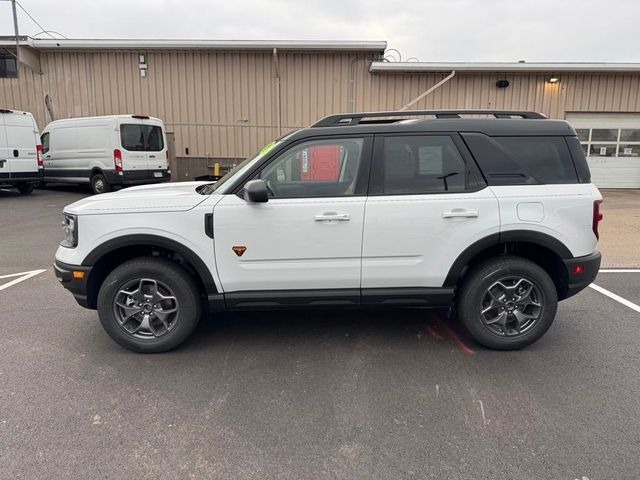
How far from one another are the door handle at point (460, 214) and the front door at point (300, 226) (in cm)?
65

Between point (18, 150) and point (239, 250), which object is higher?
point (18, 150)

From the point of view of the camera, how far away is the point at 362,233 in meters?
3.59

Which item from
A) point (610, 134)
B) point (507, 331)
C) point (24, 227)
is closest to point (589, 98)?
point (610, 134)

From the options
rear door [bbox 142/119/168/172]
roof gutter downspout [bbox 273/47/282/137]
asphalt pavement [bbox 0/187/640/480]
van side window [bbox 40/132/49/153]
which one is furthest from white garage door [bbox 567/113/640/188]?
van side window [bbox 40/132/49/153]

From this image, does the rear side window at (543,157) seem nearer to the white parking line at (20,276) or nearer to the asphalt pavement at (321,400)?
the asphalt pavement at (321,400)

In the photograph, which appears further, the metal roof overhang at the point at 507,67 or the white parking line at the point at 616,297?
the metal roof overhang at the point at 507,67

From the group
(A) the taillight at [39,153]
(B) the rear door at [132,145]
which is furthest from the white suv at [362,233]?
(A) the taillight at [39,153]

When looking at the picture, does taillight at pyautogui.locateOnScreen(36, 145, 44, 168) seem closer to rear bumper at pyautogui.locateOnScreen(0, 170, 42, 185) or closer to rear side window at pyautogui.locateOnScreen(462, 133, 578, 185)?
rear bumper at pyautogui.locateOnScreen(0, 170, 42, 185)

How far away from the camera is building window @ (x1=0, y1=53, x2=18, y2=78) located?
17547mm

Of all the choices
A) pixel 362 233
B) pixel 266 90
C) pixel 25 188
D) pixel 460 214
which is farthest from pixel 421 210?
pixel 25 188

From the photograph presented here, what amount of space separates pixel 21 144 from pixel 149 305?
41.8ft

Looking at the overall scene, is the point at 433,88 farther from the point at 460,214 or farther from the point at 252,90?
the point at 460,214

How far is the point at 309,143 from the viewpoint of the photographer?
A: 373 centimetres

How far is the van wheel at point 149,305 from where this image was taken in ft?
12.0
